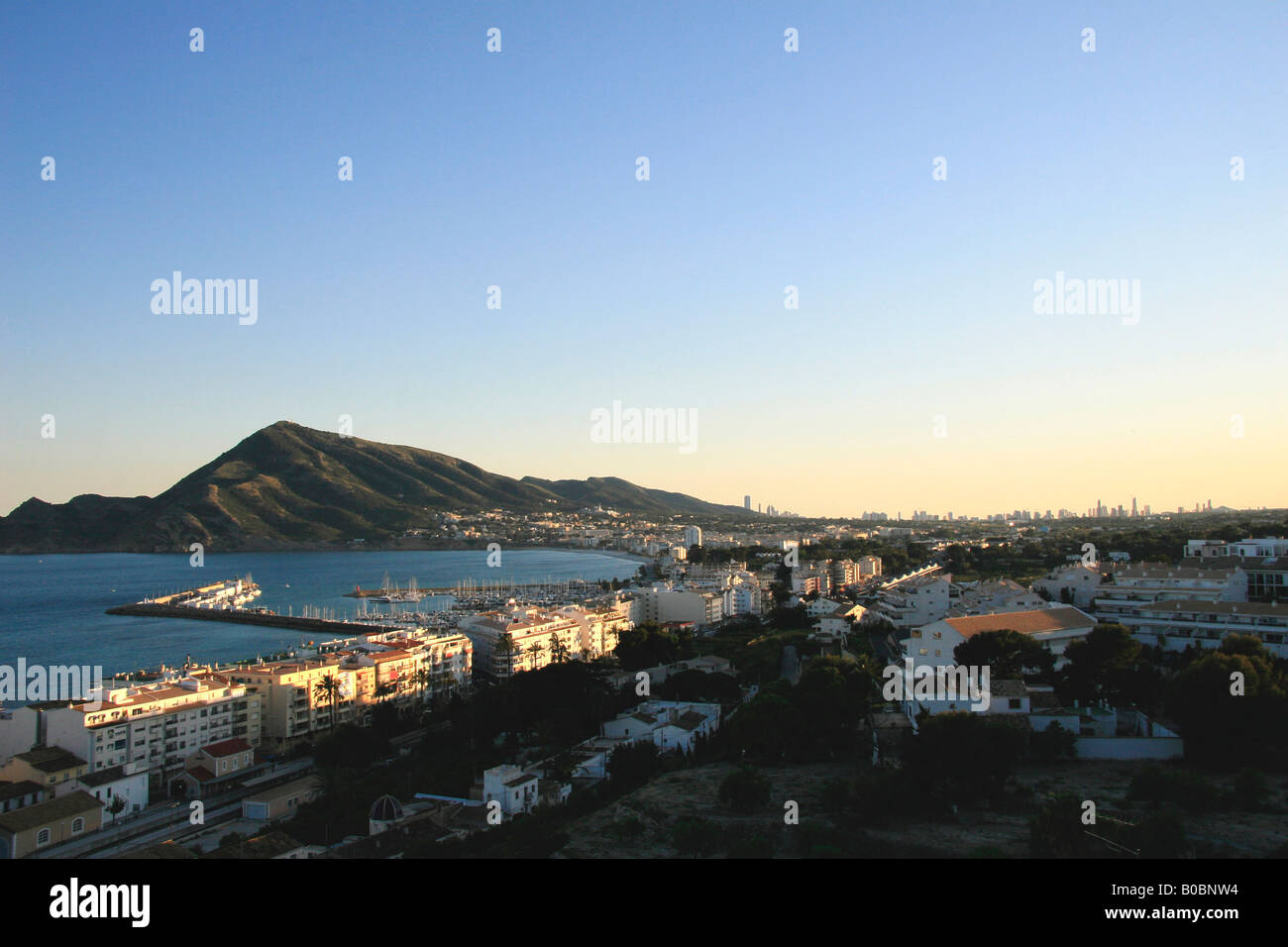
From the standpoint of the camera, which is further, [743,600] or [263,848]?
[743,600]

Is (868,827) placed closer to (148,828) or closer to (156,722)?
(148,828)

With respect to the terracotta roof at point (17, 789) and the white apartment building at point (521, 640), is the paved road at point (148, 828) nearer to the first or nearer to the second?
the terracotta roof at point (17, 789)

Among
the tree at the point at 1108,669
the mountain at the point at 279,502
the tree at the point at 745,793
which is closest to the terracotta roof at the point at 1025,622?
the tree at the point at 1108,669

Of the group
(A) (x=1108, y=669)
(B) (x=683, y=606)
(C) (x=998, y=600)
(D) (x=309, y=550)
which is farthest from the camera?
(D) (x=309, y=550)

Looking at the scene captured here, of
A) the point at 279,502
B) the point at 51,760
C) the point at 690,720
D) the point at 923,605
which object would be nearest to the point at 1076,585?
the point at 923,605

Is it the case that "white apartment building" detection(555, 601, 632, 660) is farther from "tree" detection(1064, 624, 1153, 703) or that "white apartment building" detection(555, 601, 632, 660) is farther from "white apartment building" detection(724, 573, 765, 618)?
"tree" detection(1064, 624, 1153, 703)
